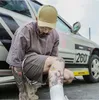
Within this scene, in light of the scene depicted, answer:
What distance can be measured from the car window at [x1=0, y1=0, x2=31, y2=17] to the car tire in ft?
7.02

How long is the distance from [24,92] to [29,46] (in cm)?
51

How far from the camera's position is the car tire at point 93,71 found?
6.64 m

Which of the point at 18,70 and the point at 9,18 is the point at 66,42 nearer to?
the point at 9,18

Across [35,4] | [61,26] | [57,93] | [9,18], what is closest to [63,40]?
[61,26]

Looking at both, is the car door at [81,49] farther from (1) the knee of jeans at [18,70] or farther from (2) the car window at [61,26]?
(1) the knee of jeans at [18,70]

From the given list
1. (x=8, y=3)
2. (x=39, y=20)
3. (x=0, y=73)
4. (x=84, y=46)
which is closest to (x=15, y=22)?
(x=8, y=3)

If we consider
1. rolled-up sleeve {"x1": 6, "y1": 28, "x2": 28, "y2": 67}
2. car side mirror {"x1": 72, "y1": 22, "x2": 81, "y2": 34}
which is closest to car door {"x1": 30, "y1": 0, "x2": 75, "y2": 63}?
car side mirror {"x1": 72, "y1": 22, "x2": 81, "y2": 34}

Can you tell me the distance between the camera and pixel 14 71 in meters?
3.60

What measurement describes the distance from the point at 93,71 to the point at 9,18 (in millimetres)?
2820

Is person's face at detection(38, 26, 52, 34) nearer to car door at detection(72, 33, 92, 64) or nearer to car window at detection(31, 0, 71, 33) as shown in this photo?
car window at detection(31, 0, 71, 33)

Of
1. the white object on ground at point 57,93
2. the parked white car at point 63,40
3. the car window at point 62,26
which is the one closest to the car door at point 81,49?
the parked white car at point 63,40

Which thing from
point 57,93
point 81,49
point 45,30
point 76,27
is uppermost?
point 45,30

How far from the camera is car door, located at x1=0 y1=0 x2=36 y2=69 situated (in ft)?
13.9

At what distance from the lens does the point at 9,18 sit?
4434 mm
